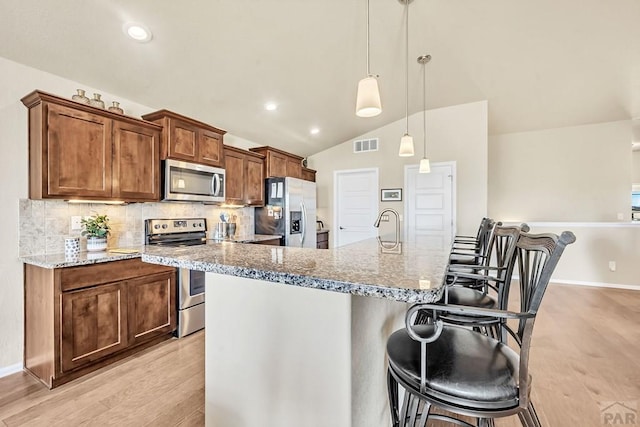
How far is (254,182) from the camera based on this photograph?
13.6ft

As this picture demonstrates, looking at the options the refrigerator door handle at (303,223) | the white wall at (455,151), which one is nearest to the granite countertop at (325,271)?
the refrigerator door handle at (303,223)

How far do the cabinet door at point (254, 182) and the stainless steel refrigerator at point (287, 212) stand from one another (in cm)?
14

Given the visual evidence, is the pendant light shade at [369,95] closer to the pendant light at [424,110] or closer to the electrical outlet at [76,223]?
the pendant light at [424,110]

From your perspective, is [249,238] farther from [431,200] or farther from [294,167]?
[431,200]

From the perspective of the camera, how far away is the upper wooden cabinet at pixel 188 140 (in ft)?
9.46

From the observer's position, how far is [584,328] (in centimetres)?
293

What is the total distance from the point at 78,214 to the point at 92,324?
100cm

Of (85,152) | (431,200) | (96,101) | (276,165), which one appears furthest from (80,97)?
(431,200)

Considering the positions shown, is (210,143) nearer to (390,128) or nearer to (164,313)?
(164,313)

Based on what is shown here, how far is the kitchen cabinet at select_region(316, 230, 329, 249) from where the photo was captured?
5359 mm

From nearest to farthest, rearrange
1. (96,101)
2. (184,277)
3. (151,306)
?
1. (96,101)
2. (151,306)
3. (184,277)

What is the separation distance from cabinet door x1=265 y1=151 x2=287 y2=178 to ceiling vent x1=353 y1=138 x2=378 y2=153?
151 cm

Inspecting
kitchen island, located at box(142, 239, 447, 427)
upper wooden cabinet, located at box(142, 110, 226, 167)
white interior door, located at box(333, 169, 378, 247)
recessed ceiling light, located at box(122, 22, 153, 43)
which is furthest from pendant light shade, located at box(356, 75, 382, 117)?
white interior door, located at box(333, 169, 378, 247)

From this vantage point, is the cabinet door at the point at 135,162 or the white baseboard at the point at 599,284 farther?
the white baseboard at the point at 599,284
